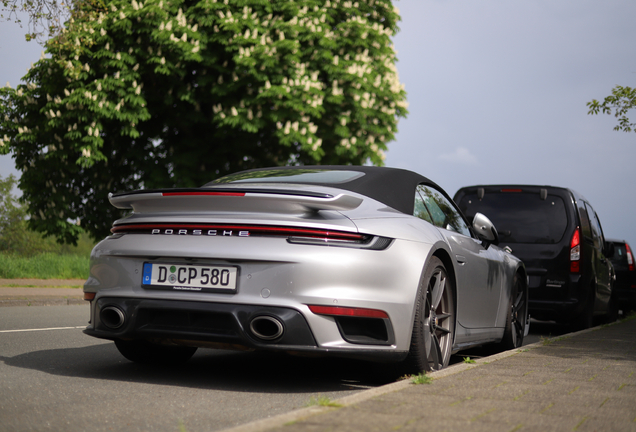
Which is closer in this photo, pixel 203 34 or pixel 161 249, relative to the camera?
pixel 161 249

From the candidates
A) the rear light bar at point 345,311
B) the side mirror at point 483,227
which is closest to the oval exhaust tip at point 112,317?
the rear light bar at point 345,311

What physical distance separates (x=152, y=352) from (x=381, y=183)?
2140mm

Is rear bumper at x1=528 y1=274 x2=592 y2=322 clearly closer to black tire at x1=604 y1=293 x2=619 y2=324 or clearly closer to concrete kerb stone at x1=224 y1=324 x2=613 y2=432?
black tire at x1=604 y1=293 x2=619 y2=324

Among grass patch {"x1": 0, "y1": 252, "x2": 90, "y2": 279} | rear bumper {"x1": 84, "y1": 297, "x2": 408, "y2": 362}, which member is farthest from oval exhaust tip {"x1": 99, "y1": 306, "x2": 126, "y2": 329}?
grass patch {"x1": 0, "y1": 252, "x2": 90, "y2": 279}

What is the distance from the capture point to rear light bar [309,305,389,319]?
4125 mm

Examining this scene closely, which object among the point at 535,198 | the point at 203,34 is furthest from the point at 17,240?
the point at 535,198

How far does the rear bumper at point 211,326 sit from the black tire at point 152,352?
2.30 feet

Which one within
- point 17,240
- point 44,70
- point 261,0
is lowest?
point 17,240

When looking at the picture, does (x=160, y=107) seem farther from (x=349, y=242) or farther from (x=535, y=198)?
(x=349, y=242)

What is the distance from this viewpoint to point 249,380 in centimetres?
491

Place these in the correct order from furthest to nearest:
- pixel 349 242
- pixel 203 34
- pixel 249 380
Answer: pixel 203 34 → pixel 249 380 → pixel 349 242

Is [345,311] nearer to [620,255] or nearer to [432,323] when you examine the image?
[432,323]

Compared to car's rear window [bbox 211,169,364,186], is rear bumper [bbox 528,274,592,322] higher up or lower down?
lower down

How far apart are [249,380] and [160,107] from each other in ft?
54.2
